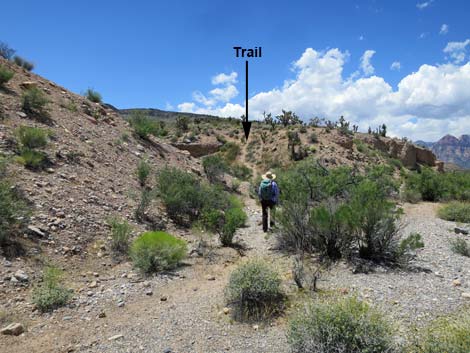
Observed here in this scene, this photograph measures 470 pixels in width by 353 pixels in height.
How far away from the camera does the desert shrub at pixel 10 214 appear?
6.33 metres

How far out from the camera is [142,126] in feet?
53.9

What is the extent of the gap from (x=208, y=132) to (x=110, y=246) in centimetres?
2651

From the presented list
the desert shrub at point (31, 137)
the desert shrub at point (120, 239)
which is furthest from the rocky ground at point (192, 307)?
the desert shrub at point (31, 137)

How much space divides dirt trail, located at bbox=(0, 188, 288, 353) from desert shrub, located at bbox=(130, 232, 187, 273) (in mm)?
720

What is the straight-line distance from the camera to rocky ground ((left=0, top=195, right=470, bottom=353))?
164 inches

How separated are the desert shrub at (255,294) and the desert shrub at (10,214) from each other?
4288 millimetres

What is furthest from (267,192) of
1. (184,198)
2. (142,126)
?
(142,126)

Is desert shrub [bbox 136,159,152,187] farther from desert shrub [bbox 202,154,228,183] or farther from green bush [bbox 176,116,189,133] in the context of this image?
green bush [bbox 176,116,189,133]

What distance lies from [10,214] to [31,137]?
3931 millimetres

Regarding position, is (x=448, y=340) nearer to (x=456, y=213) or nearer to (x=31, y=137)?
(x=456, y=213)

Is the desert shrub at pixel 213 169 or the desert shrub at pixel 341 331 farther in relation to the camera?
the desert shrub at pixel 213 169

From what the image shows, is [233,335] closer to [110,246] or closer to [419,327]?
[419,327]

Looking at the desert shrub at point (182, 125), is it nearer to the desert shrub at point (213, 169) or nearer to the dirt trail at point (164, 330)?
the desert shrub at point (213, 169)

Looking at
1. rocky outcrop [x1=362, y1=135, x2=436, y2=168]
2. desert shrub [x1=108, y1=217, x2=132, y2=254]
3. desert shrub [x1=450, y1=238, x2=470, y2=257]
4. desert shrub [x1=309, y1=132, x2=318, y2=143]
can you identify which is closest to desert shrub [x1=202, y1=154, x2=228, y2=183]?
desert shrub [x1=108, y1=217, x2=132, y2=254]
